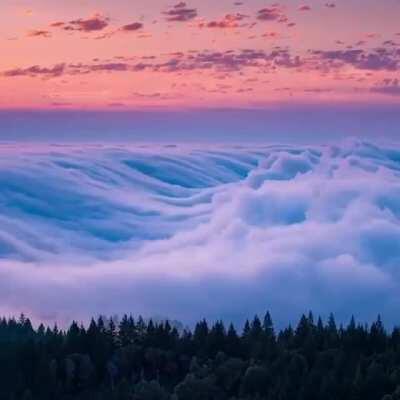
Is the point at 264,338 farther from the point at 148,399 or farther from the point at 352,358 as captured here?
the point at 148,399

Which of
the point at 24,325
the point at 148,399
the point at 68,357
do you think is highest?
the point at 24,325

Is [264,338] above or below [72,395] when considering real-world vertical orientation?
above

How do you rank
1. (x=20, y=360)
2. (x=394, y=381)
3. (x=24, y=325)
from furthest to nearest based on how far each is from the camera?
(x=24, y=325) → (x=20, y=360) → (x=394, y=381)

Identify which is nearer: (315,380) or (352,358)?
(315,380)

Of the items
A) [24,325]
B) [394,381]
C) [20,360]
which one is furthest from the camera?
[24,325]

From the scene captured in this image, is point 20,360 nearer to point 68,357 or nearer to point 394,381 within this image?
point 68,357

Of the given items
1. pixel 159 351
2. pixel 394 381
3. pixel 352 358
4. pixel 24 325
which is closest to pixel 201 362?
pixel 159 351
